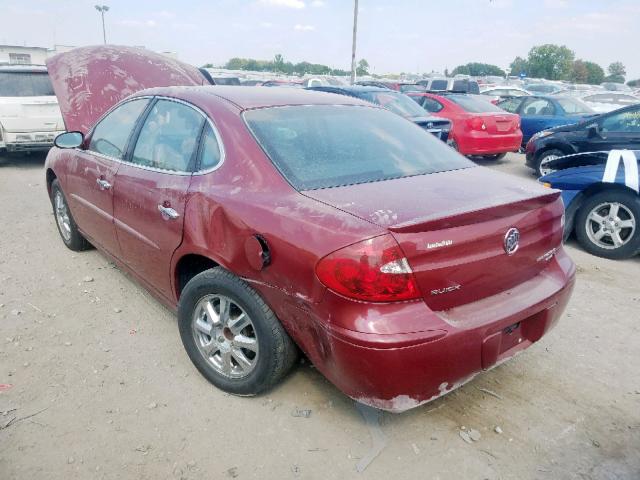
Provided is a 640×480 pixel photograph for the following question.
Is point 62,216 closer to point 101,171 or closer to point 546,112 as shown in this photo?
point 101,171

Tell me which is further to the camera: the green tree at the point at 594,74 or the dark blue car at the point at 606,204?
the green tree at the point at 594,74

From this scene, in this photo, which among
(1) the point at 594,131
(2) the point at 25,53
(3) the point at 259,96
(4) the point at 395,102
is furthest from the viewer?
(2) the point at 25,53

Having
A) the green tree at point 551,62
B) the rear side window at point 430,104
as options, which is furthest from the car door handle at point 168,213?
the green tree at point 551,62

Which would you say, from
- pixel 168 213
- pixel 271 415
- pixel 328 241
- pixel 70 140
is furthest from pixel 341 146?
pixel 70 140

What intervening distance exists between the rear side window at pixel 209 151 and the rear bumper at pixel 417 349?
1.07 m

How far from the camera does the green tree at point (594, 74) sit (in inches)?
3137

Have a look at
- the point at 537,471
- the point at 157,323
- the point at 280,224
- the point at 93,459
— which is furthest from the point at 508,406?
the point at 157,323

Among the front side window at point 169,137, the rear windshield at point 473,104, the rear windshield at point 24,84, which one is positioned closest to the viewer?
the front side window at point 169,137

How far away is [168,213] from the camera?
9.46ft

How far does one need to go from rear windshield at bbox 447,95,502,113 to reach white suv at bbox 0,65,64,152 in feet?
24.9

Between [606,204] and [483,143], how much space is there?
16.5 ft

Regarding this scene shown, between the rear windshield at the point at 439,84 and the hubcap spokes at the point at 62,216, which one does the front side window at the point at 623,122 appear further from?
the rear windshield at the point at 439,84

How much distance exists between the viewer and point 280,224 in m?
2.27

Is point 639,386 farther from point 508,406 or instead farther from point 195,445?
point 195,445
